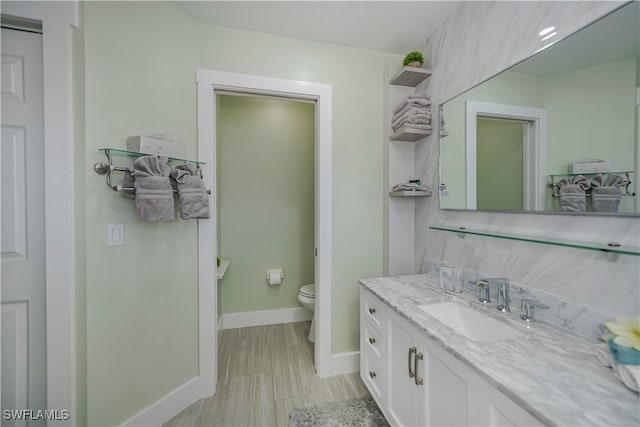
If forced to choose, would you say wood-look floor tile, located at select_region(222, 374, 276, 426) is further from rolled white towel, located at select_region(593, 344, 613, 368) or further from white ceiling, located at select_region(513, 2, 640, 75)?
white ceiling, located at select_region(513, 2, 640, 75)

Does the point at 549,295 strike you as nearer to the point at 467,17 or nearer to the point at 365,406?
the point at 365,406

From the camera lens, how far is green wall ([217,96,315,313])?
8.74 ft

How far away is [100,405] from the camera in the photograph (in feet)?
4.12

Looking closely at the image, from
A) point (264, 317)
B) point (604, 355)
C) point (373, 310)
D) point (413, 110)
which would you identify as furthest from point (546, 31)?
point (264, 317)

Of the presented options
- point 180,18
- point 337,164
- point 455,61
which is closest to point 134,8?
point 180,18

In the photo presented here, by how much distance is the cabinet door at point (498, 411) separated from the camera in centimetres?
63

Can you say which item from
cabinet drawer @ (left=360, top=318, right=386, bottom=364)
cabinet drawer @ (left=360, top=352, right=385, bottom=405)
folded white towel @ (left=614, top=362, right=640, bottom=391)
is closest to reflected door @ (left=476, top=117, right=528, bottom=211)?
folded white towel @ (left=614, top=362, right=640, bottom=391)

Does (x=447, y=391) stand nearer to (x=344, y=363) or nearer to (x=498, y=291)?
(x=498, y=291)

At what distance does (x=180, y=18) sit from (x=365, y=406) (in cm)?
278

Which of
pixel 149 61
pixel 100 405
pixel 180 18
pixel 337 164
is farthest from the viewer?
pixel 337 164

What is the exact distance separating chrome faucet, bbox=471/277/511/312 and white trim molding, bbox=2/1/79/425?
2013mm

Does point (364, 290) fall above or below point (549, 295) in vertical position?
below

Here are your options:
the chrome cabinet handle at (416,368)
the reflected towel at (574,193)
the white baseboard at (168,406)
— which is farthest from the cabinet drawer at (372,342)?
the white baseboard at (168,406)

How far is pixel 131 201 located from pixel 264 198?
1488 mm
